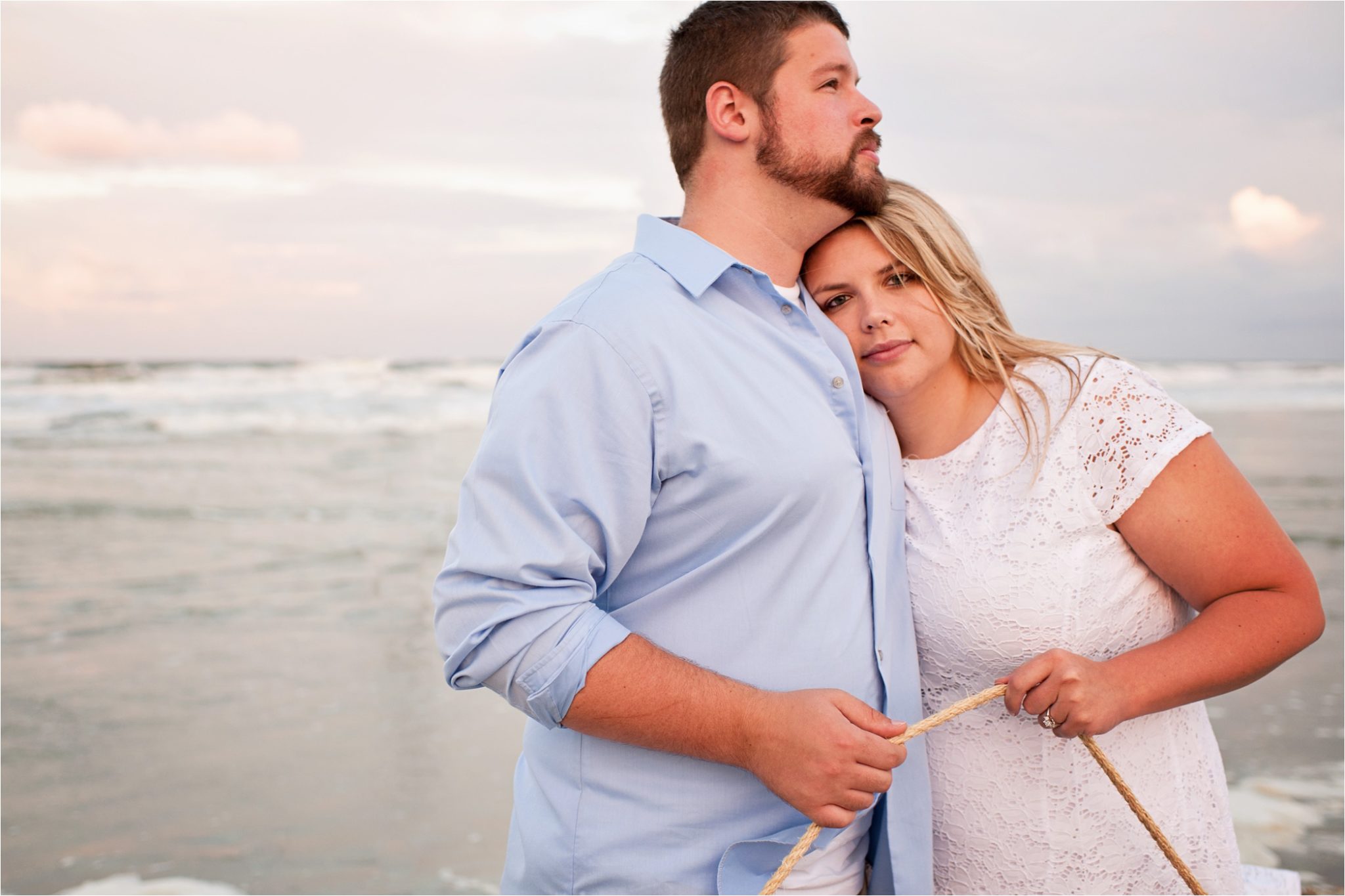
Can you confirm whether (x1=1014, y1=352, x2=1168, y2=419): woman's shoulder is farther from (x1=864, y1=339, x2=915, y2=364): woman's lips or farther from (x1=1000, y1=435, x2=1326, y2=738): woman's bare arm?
(x1=864, y1=339, x2=915, y2=364): woman's lips

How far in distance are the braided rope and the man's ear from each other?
1277 mm

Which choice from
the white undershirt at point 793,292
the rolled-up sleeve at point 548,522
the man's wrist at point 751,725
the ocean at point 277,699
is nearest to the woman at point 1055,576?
the white undershirt at point 793,292

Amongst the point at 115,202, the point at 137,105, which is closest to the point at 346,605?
the point at 137,105

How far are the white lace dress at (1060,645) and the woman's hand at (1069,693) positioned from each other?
226mm

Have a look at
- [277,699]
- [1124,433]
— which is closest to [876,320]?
[1124,433]

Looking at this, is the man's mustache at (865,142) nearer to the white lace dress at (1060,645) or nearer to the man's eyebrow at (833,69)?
the man's eyebrow at (833,69)

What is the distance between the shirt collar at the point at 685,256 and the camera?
189cm

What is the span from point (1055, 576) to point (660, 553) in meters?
0.92

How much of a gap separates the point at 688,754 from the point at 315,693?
4.58 metres

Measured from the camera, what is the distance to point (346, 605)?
7152mm

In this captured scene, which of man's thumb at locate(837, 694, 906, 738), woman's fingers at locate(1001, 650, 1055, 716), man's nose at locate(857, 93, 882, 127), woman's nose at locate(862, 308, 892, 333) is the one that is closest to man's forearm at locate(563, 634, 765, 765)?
man's thumb at locate(837, 694, 906, 738)

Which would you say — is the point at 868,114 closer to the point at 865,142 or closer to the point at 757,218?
the point at 865,142

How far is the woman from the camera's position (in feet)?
6.37

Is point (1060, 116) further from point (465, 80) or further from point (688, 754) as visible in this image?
point (688, 754)
